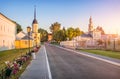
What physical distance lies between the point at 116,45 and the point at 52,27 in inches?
5594

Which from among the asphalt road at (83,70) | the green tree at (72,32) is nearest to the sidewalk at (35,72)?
the asphalt road at (83,70)

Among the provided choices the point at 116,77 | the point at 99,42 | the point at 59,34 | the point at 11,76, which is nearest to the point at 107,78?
the point at 116,77

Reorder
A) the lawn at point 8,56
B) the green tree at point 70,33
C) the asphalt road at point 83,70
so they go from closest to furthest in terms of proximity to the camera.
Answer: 1. the asphalt road at point 83,70
2. the lawn at point 8,56
3. the green tree at point 70,33

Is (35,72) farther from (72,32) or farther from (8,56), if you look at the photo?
(72,32)

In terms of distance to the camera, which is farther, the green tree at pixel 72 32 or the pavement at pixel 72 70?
the green tree at pixel 72 32

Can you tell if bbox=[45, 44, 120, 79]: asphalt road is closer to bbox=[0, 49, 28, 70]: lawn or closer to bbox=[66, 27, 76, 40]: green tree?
bbox=[0, 49, 28, 70]: lawn

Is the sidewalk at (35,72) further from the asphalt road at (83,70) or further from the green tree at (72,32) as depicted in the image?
the green tree at (72,32)

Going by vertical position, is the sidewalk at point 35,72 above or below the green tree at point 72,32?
below

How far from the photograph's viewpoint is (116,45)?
48.6 metres

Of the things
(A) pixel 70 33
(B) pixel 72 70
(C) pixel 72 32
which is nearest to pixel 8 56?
(B) pixel 72 70

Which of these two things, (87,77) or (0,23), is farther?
(0,23)

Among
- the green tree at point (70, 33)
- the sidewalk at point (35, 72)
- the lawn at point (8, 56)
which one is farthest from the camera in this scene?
the green tree at point (70, 33)

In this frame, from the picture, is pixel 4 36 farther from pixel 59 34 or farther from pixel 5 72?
pixel 59 34

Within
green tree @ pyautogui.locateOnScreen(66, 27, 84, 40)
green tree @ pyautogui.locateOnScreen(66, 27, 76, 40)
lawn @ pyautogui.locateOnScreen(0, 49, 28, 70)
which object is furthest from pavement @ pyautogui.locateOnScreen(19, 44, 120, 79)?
green tree @ pyautogui.locateOnScreen(66, 27, 84, 40)
